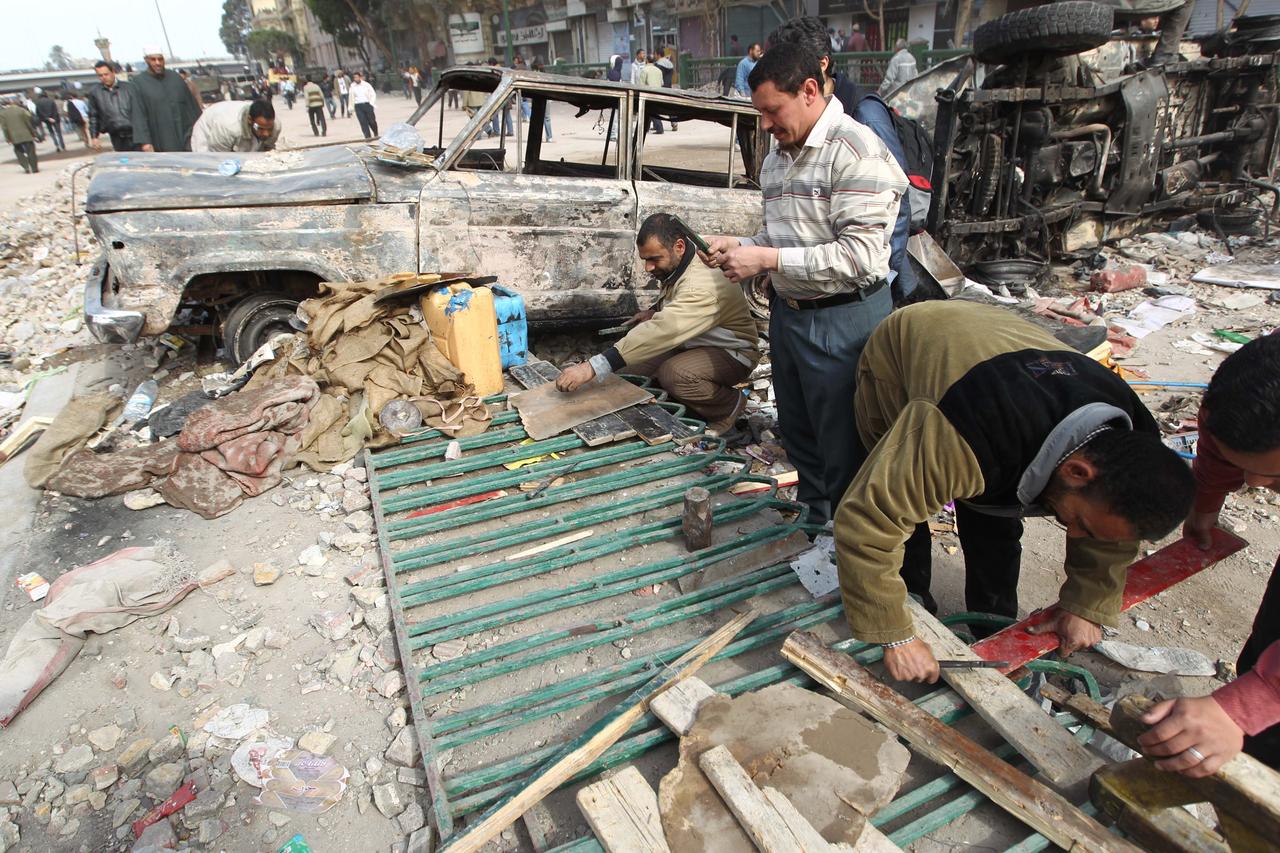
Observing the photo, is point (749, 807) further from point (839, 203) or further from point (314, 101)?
point (314, 101)

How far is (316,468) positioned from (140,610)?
1.04 m

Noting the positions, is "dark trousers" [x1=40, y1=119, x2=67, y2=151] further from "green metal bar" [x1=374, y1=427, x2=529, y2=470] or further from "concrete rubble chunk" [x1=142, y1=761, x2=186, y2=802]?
"concrete rubble chunk" [x1=142, y1=761, x2=186, y2=802]

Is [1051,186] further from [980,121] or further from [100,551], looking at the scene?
[100,551]

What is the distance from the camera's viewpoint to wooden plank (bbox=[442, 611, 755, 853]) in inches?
66.3

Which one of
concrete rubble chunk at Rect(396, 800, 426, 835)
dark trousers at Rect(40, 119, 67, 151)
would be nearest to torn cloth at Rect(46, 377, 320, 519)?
concrete rubble chunk at Rect(396, 800, 426, 835)

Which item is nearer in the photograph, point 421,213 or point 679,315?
point 679,315

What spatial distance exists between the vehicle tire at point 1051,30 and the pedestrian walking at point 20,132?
657 inches

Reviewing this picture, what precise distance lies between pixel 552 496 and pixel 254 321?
260cm

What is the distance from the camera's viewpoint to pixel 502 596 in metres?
2.64

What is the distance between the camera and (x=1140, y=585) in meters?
2.13

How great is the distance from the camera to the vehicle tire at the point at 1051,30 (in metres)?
5.70

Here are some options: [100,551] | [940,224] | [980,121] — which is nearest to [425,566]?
[100,551]

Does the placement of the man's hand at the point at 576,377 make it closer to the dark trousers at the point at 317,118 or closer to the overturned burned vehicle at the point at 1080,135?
the overturned burned vehicle at the point at 1080,135

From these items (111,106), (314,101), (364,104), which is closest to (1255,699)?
(111,106)
